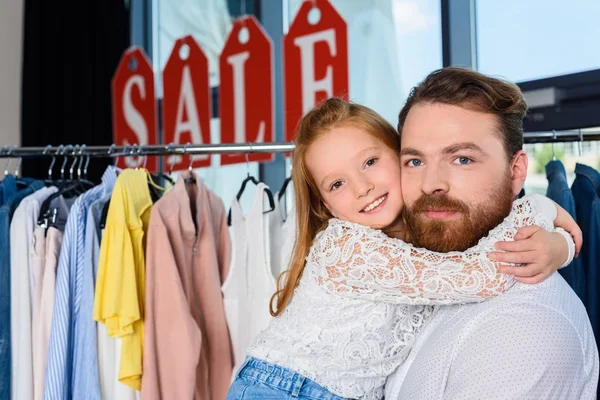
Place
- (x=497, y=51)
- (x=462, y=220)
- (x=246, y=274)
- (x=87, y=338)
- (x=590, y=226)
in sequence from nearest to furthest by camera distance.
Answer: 1. (x=462, y=220)
2. (x=590, y=226)
3. (x=87, y=338)
4. (x=246, y=274)
5. (x=497, y=51)

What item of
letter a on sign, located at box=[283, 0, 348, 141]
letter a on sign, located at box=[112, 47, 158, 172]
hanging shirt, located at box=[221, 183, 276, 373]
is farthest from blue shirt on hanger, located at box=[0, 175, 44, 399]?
letter a on sign, located at box=[112, 47, 158, 172]

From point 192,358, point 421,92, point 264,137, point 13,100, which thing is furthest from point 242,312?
point 13,100

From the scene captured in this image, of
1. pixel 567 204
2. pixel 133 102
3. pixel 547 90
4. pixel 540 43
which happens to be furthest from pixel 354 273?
pixel 133 102

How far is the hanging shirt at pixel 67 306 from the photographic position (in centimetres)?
203

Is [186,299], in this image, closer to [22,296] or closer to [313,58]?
[22,296]

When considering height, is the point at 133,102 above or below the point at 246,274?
above

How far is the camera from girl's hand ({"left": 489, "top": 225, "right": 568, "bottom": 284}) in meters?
1.32

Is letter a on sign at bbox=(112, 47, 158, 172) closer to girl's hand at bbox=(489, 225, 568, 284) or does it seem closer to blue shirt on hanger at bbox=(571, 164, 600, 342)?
blue shirt on hanger at bbox=(571, 164, 600, 342)

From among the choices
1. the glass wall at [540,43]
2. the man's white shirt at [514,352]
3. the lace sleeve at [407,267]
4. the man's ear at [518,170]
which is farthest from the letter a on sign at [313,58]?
the man's white shirt at [514,352]

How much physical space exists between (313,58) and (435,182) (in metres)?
2.24

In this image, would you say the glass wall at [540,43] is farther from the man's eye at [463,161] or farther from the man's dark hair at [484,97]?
the man's eye at [463,161]

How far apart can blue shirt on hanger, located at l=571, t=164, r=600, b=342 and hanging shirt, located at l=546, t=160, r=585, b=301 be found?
0.02 metres

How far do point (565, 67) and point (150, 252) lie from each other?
202 cm

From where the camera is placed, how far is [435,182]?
1451 millimetres
